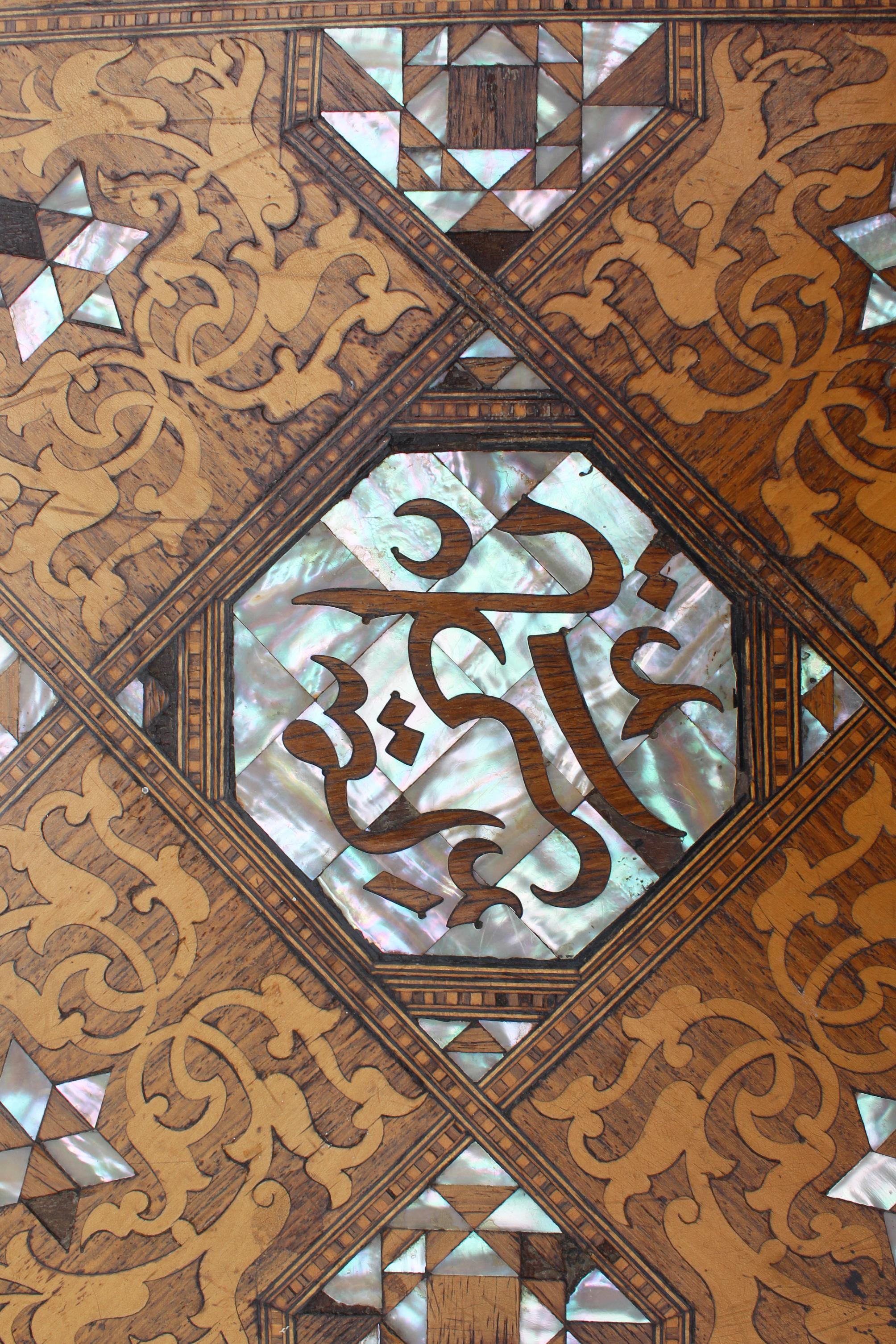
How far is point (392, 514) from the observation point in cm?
104

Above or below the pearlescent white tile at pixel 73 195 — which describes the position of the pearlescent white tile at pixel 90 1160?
below

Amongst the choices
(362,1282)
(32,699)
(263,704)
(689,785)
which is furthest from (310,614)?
(362,1282)

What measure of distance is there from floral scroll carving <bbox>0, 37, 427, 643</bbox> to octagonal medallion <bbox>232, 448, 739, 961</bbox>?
17 centimetres

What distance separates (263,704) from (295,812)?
14 centimetres

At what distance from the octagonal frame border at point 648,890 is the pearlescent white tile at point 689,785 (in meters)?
0.01

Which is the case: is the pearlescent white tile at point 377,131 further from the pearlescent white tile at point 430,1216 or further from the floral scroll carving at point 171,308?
the pearlescent white tile at point 430,1216

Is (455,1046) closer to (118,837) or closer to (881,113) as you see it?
(118,837)

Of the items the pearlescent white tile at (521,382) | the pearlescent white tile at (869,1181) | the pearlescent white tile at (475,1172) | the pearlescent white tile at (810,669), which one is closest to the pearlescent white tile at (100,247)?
the pearlescent white tile at (521,382)

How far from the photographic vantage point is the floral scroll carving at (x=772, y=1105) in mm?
978

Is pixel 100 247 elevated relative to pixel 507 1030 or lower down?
elevated

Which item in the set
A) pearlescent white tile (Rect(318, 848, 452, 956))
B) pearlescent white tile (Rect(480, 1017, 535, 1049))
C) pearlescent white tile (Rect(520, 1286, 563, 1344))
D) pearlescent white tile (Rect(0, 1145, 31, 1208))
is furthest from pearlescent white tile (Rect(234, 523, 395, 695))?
pearlescent white tile (Rect(520, 1286, 563, 1344))

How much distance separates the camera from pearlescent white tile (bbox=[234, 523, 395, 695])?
1043 mm

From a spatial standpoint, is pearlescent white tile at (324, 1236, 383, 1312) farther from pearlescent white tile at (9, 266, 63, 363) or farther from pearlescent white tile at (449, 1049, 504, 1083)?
pearlescent white tile at (9, 266, 63, 363)

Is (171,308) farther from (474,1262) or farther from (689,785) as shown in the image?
(474,1262)
